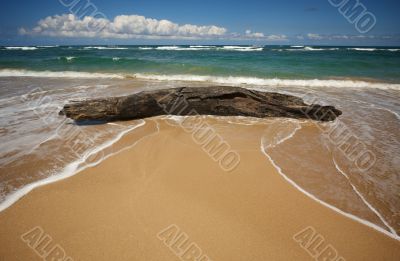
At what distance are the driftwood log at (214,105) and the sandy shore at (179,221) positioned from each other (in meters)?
2.24

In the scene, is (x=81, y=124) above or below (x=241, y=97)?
below

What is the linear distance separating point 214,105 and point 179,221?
3773 millimetres

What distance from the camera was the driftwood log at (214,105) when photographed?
532cm

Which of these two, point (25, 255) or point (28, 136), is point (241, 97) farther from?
point (25, 255)

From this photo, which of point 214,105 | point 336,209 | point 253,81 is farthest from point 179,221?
point 253,81

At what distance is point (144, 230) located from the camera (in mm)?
2275

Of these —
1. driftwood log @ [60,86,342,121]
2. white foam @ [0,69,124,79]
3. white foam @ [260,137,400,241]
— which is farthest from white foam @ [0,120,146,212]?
white foam @ [0,69,124,79]

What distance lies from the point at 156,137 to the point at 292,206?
8.64ft

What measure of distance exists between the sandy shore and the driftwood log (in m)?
2.24

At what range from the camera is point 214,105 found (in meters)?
5.82

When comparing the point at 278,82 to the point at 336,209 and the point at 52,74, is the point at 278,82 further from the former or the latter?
the point at 52,74

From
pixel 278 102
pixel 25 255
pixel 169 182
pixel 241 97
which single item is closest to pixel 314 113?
pixel 278 102

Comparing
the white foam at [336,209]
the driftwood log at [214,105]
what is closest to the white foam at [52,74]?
the driftwood log at [214,105]

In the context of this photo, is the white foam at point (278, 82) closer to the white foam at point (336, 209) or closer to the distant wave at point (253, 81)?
the distant wave at point (253, 81)
